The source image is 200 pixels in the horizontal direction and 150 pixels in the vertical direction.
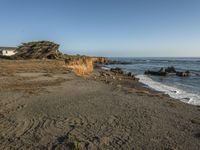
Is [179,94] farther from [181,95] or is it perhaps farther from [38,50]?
[38,50]

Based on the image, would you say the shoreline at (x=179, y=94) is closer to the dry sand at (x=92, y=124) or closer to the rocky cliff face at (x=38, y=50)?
the dry sand at (x=92, y=124)

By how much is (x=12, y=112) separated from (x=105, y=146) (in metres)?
5.00

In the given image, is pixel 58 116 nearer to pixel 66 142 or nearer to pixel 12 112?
pixel 12 112

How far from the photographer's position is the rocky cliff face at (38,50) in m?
37.2

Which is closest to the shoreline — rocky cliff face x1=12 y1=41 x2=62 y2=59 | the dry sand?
the dry sand

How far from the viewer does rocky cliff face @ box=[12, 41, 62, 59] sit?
3722 cm

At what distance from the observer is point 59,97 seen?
491 inches

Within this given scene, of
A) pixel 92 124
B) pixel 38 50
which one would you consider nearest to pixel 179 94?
pixel 92 124

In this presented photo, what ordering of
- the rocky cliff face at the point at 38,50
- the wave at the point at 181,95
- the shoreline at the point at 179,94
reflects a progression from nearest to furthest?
the shoreline at the point at 179,94 → the wave at the point at 181,95 → the rocky cliff face at the point at 38,50

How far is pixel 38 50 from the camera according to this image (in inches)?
1484

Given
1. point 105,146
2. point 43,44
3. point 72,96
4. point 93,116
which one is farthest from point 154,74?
point 105,146

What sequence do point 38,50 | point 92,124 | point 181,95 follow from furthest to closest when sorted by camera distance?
point 38,50, point 181,95, point 92,124

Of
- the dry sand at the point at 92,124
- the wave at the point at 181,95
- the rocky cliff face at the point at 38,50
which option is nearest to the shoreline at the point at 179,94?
the wave at the point at 181,95

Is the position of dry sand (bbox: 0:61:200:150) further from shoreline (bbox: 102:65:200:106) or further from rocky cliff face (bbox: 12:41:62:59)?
rocky cliff face (bbox: 12:41:62:59)
